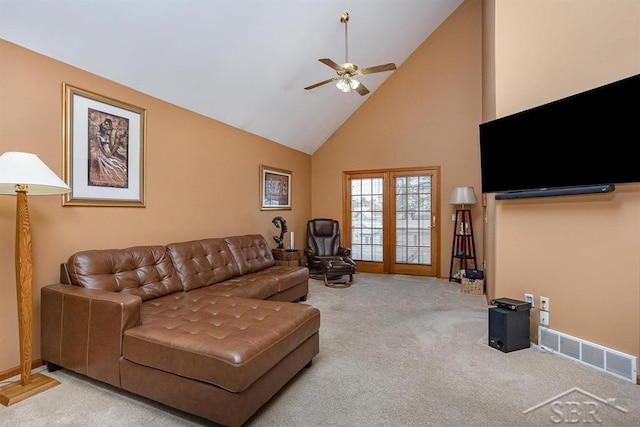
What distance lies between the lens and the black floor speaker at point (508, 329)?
2.78 meters

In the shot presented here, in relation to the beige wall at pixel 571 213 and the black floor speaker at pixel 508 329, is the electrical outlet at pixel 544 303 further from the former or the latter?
the black floor speaker at pixel 508 329

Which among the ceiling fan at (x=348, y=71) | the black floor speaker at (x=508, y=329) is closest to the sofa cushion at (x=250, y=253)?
the ceiling fan at (x=348, y=71)

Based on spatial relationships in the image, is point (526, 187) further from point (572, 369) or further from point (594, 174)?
point (572, 369)

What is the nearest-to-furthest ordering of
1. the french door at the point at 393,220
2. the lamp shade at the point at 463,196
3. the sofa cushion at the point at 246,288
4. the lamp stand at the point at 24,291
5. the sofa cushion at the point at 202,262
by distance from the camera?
1. the lamp stand at the point at 24,291
2. the sofa cushion at the point at 246,288
3. the sofa cushion at the point at 202,262
4. the lamp shade at the point at 463,196
5. the french door at the point at 393,220

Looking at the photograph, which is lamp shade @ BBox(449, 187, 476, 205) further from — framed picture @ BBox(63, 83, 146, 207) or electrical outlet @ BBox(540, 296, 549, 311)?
framed picture @ BBox(63, 83, 146, 207)

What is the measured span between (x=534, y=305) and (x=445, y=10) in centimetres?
505

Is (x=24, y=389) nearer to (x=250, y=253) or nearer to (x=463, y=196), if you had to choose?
(x=250, y=253)

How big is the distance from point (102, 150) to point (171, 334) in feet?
6.73

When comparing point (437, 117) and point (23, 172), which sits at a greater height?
point (437, 117)

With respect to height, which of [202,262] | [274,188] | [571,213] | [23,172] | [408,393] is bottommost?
[408,393]

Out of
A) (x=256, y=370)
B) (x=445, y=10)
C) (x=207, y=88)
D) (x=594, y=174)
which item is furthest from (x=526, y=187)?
(x=445, y=10)

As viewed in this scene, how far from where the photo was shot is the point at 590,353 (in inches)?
101

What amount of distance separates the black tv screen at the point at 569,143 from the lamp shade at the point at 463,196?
2.00 meters

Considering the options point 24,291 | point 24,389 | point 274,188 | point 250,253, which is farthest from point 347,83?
point 24,389
